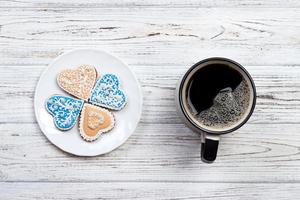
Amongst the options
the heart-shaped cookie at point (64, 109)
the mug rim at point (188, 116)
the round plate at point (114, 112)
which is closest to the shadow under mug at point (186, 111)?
the mug rim at point (188, 116)

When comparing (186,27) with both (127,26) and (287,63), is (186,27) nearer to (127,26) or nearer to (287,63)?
(127,26)

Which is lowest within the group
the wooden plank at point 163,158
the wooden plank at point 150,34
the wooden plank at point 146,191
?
the wooden plank at point 146,191

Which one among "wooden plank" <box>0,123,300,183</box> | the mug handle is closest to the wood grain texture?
"wooden plank" <box>0,123,300,183</box>

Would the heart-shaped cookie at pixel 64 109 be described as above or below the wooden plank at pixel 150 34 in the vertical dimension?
below

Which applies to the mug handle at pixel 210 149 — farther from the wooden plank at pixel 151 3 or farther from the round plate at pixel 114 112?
the wooden plank at pixel 151 3

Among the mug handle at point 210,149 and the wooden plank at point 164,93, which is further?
the wooden plank at point 164,93

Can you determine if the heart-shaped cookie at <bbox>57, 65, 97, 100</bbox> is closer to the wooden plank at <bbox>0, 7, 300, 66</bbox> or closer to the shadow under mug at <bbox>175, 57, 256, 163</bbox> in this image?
the wooden plank at <bbox>0, 7, 300, 66</bbox>

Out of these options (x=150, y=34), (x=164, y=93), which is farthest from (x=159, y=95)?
(x=150, y=34)
